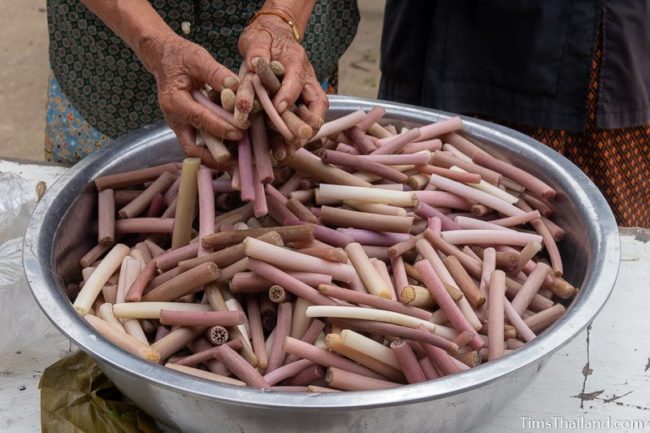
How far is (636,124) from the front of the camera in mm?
1678

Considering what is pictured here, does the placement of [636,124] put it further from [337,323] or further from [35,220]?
[35,220]

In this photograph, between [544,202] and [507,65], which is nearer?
[544,202]

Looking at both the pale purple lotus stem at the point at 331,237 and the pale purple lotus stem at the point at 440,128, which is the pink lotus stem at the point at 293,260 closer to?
the pale purple lotus stem at the point at 331,237

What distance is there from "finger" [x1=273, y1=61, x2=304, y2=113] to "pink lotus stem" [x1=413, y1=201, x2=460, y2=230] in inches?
9.5

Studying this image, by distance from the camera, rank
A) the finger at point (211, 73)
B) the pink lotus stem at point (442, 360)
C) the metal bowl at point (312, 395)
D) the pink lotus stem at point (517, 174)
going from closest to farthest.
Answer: the metal bowl at point (312, 395)
the pink lotus stem at point (442, 360)
the finger at point (211, 73)
the pink lotus stem at point (517, 174)

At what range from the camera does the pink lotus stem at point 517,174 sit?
1.30m

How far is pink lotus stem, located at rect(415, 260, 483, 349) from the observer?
1032 millimetres

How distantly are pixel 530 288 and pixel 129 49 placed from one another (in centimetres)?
86

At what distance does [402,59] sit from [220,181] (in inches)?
28.5

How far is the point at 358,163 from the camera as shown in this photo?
1.25 meters

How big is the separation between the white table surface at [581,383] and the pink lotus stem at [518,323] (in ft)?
0.39

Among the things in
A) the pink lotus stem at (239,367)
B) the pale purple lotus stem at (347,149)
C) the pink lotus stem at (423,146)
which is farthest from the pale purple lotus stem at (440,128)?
the pink lotus stem at (239,367)

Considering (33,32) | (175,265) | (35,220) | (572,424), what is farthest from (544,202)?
(33,32)

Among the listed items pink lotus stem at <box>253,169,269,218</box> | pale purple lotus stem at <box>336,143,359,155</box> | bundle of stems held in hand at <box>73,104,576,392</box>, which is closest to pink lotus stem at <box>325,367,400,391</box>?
bundle of stems held in hand at <box>73,104,576,392</box>
